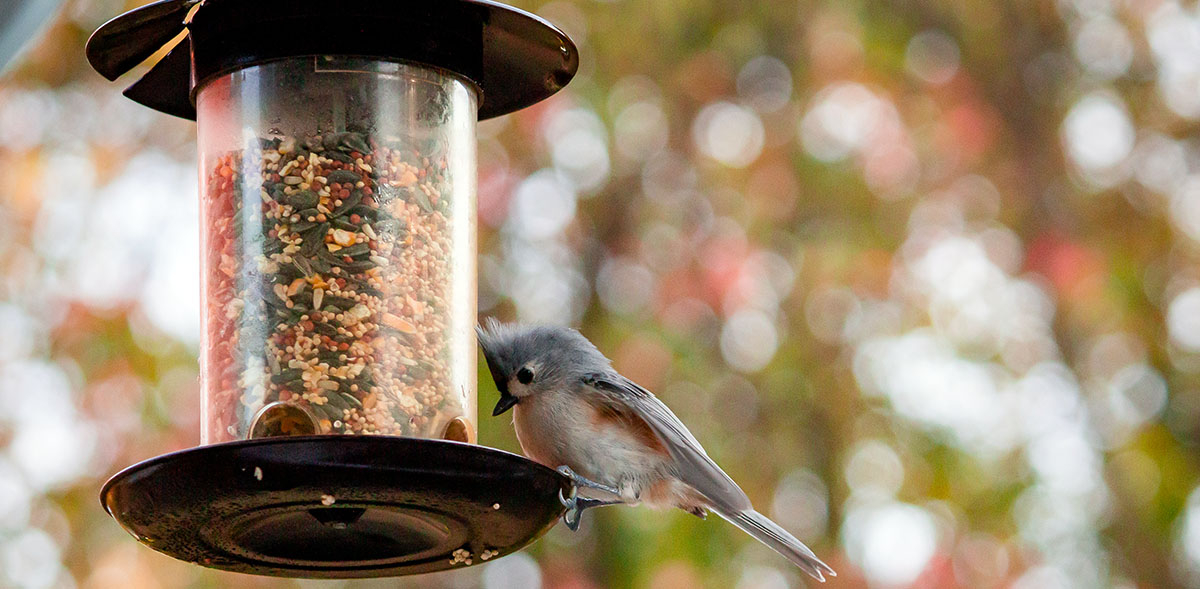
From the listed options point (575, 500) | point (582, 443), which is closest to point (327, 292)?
point (575, 500)

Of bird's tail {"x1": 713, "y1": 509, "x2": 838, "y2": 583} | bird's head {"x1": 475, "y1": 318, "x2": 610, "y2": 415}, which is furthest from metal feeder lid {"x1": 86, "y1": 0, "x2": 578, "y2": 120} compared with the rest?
bird's tail {"x1": 713, "y1": 509, "x2": 838, "y2": 583}

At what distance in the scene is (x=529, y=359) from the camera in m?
3.61

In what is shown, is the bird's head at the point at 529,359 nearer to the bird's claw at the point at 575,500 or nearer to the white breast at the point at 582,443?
the white breast at the point at 582,443

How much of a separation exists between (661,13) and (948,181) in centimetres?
177

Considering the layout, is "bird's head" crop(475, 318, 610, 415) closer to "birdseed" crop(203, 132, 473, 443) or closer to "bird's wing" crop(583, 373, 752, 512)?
"bird's wing" crop(583, 373, 752, 512)

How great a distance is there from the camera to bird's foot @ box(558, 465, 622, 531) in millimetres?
2943

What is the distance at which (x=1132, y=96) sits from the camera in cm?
757

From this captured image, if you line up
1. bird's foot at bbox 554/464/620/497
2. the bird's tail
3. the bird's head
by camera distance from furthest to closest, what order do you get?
the bird's tail, the bird's head, bird's foot at bbox 554/464/620/497

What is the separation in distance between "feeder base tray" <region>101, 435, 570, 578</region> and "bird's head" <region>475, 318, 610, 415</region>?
62 centimetres

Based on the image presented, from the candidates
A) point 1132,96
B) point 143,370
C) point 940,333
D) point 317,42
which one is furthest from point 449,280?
point 1132,96

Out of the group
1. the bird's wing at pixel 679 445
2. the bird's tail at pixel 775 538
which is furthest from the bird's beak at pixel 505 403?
the bird's tail at pixel 775 538

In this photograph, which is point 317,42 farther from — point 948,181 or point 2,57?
point 948,181

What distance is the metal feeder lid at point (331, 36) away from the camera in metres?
2.97

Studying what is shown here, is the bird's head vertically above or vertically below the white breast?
above
